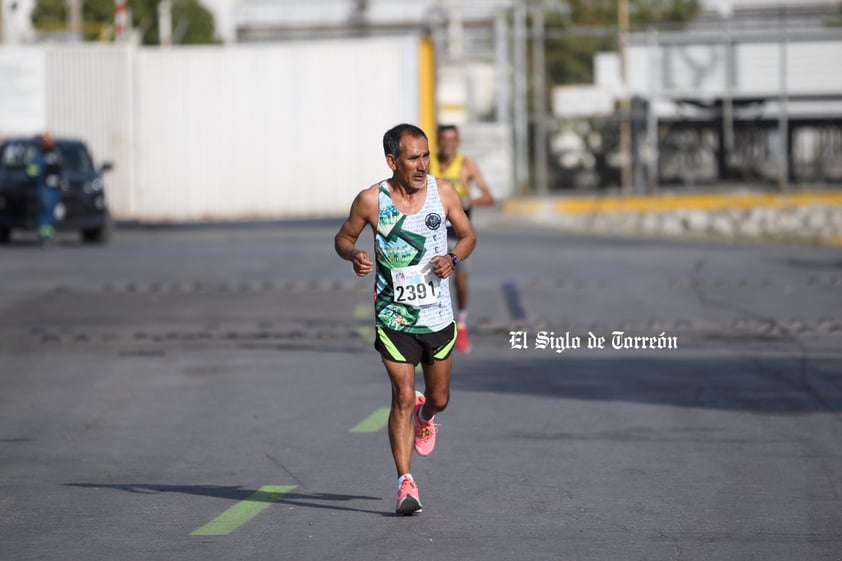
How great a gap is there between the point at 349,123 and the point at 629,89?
6469 millimetres

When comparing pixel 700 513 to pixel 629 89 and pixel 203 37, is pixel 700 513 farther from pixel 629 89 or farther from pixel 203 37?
pixel 203 37

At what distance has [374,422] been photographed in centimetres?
1048

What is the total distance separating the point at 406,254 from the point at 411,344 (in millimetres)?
424

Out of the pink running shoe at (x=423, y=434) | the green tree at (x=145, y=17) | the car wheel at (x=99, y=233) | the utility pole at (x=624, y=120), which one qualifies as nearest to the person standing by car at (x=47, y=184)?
the car wheel at (x=99, y=233)

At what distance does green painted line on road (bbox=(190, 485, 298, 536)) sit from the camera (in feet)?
23.5

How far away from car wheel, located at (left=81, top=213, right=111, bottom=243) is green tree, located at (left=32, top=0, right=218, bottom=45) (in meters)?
37.8

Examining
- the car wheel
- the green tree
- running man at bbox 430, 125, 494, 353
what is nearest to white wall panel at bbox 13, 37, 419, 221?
the car wheel

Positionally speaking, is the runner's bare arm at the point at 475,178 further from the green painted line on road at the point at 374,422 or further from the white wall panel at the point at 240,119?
the white wall panel at the point at 240,119

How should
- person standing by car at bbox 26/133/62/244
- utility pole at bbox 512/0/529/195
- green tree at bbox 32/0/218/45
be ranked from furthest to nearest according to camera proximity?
1. green tree at bbox 32/0/218/45
2. utility pole at bbox 512/0/529/195
3. person standing by car at bbox 26/133/62/244

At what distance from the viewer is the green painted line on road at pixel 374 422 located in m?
10.2

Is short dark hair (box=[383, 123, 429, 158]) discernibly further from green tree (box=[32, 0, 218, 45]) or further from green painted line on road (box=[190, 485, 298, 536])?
green tree (box=[32, 0, 218, 45])

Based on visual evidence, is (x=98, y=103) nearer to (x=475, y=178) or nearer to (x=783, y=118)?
(x=783, y=118)

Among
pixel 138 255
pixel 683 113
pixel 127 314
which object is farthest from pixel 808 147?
pixel 127 314

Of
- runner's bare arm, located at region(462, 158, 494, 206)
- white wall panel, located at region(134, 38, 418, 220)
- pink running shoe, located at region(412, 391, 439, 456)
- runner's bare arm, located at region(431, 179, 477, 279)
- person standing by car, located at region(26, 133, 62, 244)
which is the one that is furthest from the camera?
white wall panel, located at region(134, 38, 418, 220)
